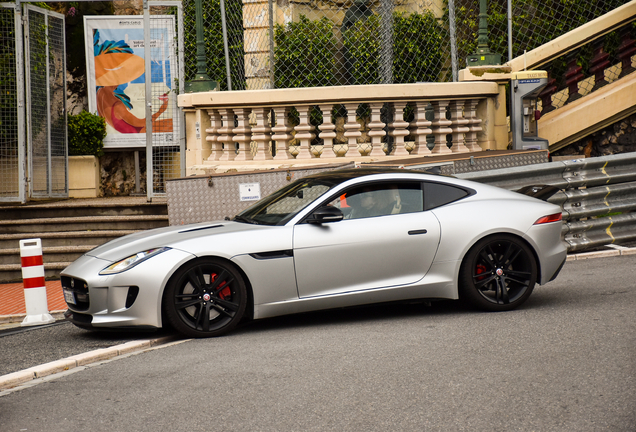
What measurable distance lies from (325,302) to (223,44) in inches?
373

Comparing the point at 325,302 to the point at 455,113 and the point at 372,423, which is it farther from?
the point at 455,113

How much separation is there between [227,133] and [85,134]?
484 cm

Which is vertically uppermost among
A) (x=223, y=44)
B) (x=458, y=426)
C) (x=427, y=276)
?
(x=223, y=44)

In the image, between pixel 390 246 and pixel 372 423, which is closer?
pixel 372 423

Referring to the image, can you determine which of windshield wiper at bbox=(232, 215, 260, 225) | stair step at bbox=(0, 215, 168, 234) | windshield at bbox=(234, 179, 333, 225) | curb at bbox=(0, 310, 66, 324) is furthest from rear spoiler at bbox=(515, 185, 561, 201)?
stair step at bbox=(0, 215, 168, 234)

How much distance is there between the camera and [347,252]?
6.61 metres

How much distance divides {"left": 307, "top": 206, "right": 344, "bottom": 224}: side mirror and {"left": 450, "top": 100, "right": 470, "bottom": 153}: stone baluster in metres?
4.93

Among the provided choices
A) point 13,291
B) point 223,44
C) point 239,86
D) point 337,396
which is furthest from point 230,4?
point 337,396

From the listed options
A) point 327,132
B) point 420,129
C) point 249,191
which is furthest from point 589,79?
point 249,191

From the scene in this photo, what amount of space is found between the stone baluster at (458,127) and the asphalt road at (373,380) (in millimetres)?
4551

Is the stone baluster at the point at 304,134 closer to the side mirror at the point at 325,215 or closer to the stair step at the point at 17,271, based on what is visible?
the stair step at the point at 17,271

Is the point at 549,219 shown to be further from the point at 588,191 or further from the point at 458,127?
the point at 458,127

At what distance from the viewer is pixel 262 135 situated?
11039mm

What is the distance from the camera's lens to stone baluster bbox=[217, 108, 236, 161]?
36.9 feet
